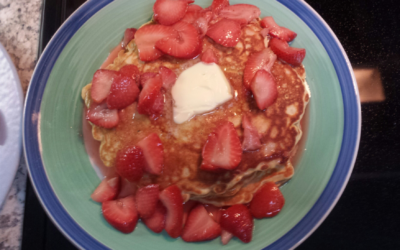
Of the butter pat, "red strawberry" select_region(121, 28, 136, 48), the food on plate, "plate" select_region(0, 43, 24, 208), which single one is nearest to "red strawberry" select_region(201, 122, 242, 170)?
the food on plate

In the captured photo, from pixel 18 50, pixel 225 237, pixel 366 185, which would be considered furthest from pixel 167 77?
pixel 366 185

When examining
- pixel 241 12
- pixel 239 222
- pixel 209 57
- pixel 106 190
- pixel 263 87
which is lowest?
pixel 239 222

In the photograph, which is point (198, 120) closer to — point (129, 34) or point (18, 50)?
point (129, 34)

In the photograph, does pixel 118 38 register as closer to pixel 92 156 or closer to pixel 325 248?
pixel 92 156

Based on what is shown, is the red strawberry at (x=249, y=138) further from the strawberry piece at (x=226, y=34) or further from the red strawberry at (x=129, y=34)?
the red strawberry at (x=129, y=34)

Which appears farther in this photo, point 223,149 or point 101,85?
point 101,85

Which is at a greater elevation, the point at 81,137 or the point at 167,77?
the point at 167,77

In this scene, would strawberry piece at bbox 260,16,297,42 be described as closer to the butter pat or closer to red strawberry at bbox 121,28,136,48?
the butter pat

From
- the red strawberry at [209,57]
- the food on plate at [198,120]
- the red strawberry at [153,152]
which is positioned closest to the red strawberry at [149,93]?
the food on plate at [198,120]
